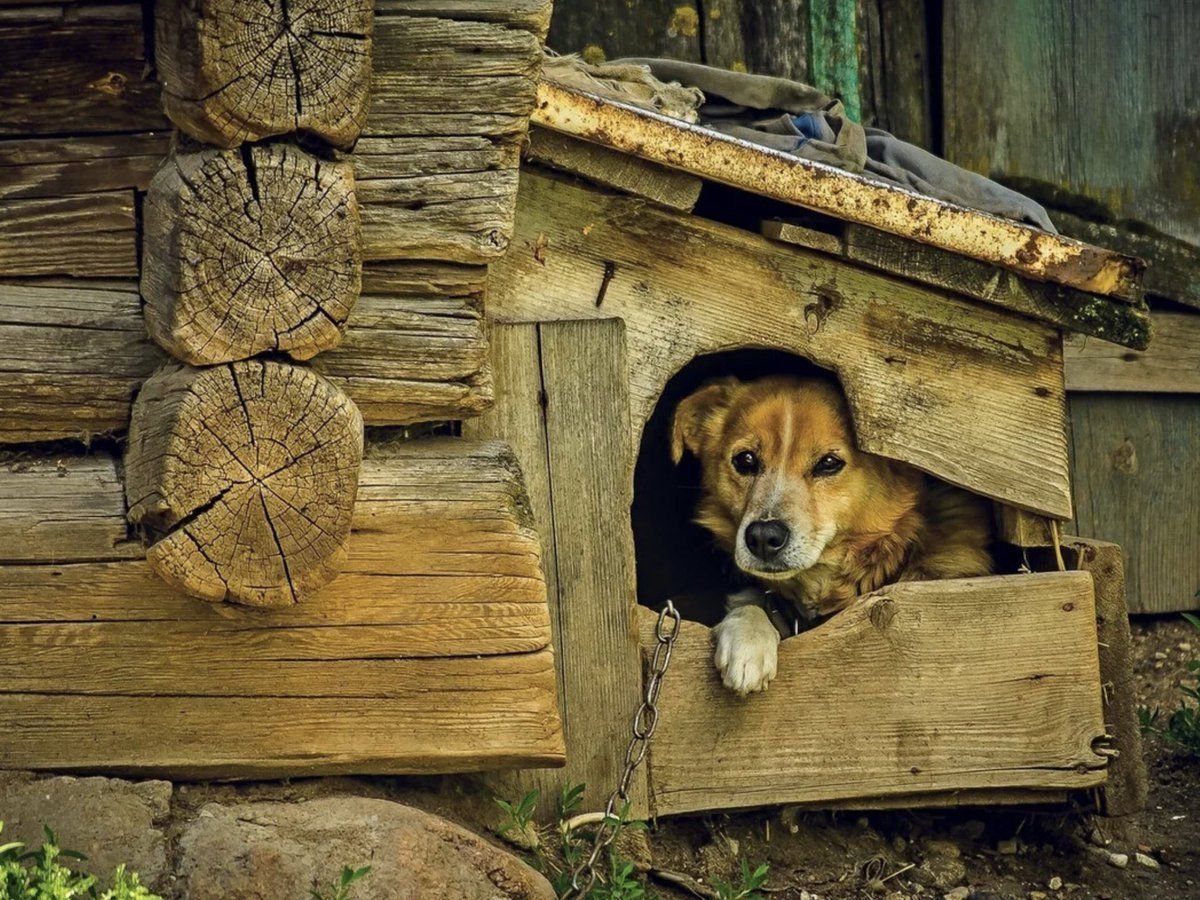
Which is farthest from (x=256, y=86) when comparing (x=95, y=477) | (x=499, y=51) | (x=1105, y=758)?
(x=1105, y=758)

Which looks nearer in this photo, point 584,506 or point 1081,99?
point 584,506

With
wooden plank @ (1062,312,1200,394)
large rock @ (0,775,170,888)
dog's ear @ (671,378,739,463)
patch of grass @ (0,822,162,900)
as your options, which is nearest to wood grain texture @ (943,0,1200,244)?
wooden plank @ (1062,312,1200,394)

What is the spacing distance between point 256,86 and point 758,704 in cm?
214

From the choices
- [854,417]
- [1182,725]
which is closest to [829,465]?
[854,417]

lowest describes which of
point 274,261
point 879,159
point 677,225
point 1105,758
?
point 1105,758

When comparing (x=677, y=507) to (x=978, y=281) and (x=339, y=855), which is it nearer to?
(x=978, y=281)

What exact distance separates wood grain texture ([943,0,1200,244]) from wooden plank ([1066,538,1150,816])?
1813mm

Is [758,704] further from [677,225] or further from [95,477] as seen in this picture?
[95,477]

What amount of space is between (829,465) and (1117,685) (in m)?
1.05

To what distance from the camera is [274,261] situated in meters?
3.17

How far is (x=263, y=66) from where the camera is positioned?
3045mm

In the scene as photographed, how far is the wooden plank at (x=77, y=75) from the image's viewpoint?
3391 mm

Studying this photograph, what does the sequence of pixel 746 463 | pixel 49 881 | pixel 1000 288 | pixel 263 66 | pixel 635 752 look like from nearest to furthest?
pixel 49 881
pixel 263 66
pixel 635 752
pixel 1000 288
pixel 746 463

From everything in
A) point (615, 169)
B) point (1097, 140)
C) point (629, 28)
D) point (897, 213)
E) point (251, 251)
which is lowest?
point (251, 251)
